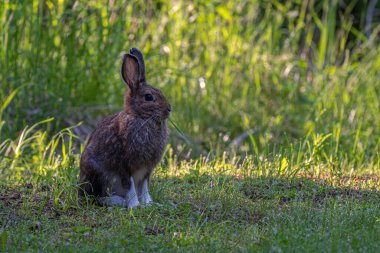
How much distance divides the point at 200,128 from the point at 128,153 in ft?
11.9

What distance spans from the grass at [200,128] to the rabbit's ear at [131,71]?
2.05 feet

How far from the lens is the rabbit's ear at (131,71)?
5915 millimetres

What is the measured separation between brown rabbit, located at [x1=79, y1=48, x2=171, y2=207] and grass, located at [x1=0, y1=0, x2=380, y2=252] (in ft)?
0.57

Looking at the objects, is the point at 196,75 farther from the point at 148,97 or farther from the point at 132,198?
the point at 132,198

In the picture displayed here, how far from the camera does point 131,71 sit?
5945mm

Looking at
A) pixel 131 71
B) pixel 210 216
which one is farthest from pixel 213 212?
pixel 131 71

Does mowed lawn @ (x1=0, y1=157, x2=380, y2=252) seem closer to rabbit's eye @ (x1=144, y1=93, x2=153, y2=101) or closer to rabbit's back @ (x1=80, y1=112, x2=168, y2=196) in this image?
rabbit's back @ (x1=80, y1=112, x2=168, y2=196)

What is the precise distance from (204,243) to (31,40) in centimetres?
437

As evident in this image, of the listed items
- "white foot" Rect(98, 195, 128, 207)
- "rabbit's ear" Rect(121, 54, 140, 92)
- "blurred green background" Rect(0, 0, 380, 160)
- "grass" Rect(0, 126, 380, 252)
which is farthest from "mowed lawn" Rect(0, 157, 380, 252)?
"blurred green background" Rect(0, 0, 380, 160)

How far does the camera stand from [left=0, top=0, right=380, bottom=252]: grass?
497cm

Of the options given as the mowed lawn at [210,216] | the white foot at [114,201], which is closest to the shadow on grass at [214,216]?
the mowed lawn at [210,216]

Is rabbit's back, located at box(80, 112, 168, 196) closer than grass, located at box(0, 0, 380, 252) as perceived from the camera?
No

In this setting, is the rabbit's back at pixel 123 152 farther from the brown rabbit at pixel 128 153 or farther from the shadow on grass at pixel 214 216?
the shadow on grass at pixel 214 216

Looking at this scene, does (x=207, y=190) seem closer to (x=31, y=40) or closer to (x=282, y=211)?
(x=282, y=211)
